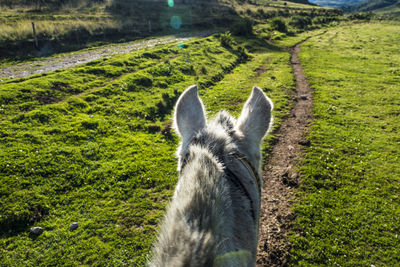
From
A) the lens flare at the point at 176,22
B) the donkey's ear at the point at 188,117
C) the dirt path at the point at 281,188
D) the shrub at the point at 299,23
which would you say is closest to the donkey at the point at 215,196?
the donkey's ear at the point at 188,117

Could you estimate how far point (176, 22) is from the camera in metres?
42.7

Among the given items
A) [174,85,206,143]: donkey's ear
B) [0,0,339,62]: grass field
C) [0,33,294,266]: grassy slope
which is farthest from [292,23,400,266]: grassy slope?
[0,0,339,62]: grass field

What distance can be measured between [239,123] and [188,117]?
22.6 inches

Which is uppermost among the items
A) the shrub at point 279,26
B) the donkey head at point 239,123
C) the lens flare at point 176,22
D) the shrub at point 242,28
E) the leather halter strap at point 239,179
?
the lens flare at point 176,22

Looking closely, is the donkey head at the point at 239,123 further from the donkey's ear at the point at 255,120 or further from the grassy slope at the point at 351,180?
the grassy slope at the point at 351,180

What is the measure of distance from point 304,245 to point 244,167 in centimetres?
438

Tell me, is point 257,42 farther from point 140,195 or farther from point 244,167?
point 244,167

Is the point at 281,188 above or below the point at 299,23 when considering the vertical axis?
below

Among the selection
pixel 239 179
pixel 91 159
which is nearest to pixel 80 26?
pixel 91 159

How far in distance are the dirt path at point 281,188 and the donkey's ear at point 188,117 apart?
152 inches

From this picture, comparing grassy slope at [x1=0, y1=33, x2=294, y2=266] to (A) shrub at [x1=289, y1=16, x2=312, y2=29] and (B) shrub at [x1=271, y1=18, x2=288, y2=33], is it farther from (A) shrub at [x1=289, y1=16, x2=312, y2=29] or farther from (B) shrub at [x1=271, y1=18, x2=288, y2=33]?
(A) shrub at [x1=289, y1=16, x2=312, y2=29]

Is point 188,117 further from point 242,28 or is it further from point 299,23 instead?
point 299,23

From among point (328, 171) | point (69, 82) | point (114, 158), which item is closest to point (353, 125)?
point (328, 171)

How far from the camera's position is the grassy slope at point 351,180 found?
4875mm
